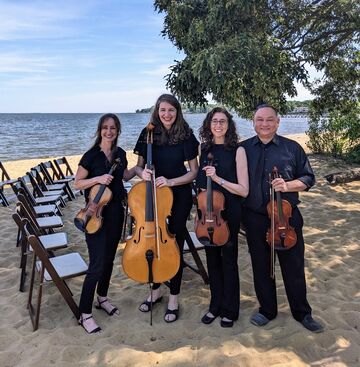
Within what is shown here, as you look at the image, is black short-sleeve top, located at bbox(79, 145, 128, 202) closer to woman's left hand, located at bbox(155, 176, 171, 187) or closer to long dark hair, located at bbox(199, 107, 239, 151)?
woman's left hand, located at bbox(155, 176, 171, 187)

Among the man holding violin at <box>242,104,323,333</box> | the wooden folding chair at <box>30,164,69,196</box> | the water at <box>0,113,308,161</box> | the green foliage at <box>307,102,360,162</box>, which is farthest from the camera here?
the water at <box>0,113,308,161</box>

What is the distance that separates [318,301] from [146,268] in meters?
1.72

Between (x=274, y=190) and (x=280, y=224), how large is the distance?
0.25m

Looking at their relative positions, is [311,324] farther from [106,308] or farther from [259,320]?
[106,308]

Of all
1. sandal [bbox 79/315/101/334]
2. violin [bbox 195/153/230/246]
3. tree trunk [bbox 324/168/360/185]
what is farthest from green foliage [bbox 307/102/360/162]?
sandal [bbox 79/315/101/334]

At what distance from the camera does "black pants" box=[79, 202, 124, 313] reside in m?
2.90

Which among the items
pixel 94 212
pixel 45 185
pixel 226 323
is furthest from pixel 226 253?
pixel 45 185

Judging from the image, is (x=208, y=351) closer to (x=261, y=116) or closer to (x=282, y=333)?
(x=282, y=333)

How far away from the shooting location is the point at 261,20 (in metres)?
5.90

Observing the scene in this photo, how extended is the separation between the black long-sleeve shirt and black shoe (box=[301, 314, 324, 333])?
3.16 ft

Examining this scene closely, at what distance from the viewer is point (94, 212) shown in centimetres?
279

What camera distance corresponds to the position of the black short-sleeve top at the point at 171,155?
297 cm

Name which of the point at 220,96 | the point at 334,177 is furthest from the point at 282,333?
the point at 334,177

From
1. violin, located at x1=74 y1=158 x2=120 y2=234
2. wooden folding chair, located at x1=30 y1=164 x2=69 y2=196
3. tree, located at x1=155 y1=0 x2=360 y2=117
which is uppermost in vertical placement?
tree, located at x1=155 y1=0 x2=360 y2=117
